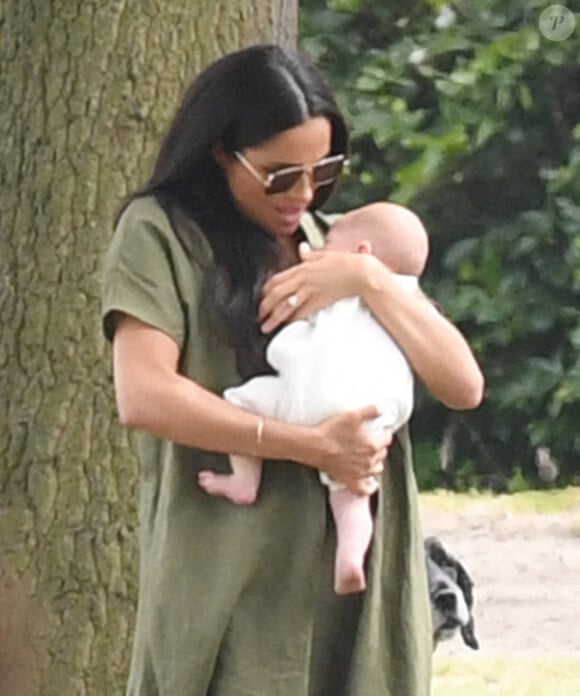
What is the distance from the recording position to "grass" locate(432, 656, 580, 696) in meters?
5.30

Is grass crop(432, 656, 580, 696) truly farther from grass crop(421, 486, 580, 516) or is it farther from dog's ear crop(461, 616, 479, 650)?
grass crop(421, 486, 580, 516)

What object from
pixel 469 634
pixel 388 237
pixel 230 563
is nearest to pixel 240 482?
pixel 230 563

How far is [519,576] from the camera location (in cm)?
650

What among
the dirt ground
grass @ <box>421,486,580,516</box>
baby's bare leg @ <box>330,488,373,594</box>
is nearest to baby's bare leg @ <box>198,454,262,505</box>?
baby's bare leg @ <box>330,488,373,594</box>

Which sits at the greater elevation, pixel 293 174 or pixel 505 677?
pixel 293 174

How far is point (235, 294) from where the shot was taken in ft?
8.77

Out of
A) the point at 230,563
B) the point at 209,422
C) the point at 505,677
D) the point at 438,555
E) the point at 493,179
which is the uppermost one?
the point at 209,422

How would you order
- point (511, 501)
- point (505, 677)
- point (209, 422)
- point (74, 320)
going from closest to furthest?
point (209, 422), point (74, 320), point (505, 677), point (511, 501)

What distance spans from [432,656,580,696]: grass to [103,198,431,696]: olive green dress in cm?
256

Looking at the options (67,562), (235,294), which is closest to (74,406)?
(67,562)

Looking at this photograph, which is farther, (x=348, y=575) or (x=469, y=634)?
(x=469, y=634)

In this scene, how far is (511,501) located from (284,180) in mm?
5434

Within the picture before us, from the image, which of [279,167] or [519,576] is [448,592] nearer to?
[279,167]

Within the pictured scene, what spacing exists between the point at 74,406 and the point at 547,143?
4666mm
